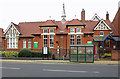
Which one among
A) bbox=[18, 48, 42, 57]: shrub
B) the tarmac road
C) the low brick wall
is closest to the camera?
the tarmac road

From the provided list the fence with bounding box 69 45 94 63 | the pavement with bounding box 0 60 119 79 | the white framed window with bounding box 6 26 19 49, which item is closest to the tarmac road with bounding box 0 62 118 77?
the pavement with bounding box 0 60 119 79

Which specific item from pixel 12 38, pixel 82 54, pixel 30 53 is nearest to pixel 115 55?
pixel 82 54

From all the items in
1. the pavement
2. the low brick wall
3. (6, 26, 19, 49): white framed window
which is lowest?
the pavement

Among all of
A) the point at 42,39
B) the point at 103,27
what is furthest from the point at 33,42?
the point at 103,27

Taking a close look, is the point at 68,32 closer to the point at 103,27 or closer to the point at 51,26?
the point at 51,26

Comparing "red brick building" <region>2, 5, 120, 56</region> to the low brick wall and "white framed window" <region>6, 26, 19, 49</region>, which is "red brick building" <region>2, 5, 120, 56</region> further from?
the low brick wall

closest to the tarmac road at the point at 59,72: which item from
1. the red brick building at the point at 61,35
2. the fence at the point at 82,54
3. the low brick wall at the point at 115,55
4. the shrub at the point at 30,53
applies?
the fence at the point at 82,54

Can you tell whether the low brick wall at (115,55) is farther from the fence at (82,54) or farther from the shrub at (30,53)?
the shrub at (30,53)

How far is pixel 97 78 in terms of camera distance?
915 cm

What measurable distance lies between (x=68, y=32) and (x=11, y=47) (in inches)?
551

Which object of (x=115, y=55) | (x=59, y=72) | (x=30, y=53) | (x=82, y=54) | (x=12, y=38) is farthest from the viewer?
(x=12, y=38)

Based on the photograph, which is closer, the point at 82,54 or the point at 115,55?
the point at 82,54

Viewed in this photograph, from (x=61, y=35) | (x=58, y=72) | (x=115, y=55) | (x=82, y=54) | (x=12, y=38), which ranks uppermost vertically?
(x=61, y=35)

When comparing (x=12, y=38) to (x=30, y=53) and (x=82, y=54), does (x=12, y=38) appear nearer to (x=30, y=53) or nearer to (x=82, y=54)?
(x=30, y=53)
